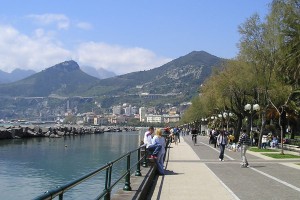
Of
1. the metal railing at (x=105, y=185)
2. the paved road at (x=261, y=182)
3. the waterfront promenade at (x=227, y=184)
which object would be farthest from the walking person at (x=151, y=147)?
the paved road at (x=261, y=182)

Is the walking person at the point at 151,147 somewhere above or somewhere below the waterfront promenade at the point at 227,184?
above

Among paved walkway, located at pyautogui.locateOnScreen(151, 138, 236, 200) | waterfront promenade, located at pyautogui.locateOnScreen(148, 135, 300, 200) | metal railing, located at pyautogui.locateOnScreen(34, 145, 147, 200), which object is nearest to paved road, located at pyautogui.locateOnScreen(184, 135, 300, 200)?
waterfront promenade, located at pyautogui.locateOnScreen(148, 135, 300, 200)

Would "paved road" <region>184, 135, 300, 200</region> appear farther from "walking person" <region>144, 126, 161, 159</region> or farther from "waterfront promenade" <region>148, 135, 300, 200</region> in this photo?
"walking person" <region>144, 126, 161, 159</region>

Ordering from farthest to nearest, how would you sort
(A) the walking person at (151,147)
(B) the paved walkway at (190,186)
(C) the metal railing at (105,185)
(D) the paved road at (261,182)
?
1. (A) the walking person at (151,147)
2. (D) the paved road at (261,182)
3. (B) the paved walkway at (190,186)
4. (C) the metal railing at (105,185)

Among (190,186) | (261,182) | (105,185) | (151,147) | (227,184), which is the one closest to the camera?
(105,185)

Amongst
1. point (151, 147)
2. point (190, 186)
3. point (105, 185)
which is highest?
point (151, 147)

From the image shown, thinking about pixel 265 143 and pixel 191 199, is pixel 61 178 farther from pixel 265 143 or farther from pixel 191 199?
pixel 265 143

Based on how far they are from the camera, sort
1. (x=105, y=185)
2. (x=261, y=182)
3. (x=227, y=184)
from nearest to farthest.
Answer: (x=105, y=185), (x=227, y=184), (x=261, y=182)

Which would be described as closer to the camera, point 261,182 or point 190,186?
point 190,186

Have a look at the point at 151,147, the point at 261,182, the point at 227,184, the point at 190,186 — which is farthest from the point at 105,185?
the point at 151,147

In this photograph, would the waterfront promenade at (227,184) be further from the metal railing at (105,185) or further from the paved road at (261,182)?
the metal railing at (105,185)

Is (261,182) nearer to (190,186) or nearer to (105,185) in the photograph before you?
(190,186)

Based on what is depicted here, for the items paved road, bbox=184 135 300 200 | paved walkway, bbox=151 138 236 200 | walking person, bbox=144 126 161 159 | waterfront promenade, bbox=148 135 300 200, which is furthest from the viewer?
walking person, bbox=144 126 161 159

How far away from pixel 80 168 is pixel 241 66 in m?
17.6
